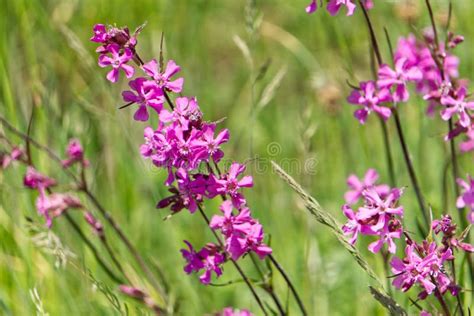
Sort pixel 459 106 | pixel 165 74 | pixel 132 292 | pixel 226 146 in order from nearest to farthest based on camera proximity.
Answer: pixel 165 74 → pixel 459 106 → pixel 132 292 → pixel 226 146

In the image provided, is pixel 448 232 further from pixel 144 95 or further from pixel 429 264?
pixel 144 95

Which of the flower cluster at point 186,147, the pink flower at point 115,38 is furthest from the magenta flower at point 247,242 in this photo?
the pink flower at point 115,38

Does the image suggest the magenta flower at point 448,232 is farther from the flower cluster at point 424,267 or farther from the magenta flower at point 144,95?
the magenta flower at point 144,95

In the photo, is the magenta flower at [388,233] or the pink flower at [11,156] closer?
the magenta flower at [388,233]

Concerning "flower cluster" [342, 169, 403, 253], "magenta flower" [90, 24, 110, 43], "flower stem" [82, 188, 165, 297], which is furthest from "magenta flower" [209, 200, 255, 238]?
"flower stem" [82, 188, 165, 297]

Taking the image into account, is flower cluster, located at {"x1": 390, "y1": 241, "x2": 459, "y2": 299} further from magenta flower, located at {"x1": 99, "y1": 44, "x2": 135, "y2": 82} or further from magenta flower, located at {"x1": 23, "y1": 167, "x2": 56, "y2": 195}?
magenta flower, located at {"x1": 23, "y1": 167, "x2": 56, "y2": 195}

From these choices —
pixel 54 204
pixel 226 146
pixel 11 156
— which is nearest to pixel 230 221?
pixel 54 204

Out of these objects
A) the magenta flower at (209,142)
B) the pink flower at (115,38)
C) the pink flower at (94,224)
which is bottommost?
the magenta flower at (209,142)

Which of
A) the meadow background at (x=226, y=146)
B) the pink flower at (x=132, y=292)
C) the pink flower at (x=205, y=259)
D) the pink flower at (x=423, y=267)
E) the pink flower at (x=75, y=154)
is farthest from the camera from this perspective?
the meadow background at (x=226, y=146)
